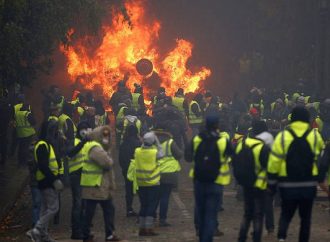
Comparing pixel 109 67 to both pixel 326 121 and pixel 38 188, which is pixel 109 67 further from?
pixel 38 188

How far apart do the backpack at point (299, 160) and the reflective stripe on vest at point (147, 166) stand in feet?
11.8

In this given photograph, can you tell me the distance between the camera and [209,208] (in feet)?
41.4

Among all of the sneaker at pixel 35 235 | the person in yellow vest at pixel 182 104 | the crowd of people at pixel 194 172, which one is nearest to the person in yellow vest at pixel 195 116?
the person in yellow vest at pixel 182 104

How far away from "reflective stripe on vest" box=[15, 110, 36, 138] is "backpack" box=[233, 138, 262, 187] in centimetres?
1047

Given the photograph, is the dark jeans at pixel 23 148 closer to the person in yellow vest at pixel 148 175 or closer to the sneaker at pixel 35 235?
the person in yellow vest at pixel 148 175

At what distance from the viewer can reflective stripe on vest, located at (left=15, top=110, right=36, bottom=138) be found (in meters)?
22.5

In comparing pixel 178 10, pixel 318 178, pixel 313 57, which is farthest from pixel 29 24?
pixel 178 10

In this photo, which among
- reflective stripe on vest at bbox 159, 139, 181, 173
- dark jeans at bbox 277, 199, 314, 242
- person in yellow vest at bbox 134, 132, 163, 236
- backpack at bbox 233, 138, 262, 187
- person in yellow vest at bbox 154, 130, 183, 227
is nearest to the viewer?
dark jeans at bbox 277, 199, 314, 242

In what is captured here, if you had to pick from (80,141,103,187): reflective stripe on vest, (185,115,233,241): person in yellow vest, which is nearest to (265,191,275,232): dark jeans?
(185,115,233,241): person in yellow vest

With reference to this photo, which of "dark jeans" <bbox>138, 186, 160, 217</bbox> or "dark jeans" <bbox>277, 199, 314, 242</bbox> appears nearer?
"dark jeans" <bbox>277, 199, 314, 242</bbox>

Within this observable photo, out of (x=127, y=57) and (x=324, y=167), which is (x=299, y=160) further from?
(x=127, y=57)

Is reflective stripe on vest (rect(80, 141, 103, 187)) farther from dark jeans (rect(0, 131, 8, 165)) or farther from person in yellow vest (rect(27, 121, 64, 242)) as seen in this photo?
dark jeans (rect(0, 131, 8, 165))

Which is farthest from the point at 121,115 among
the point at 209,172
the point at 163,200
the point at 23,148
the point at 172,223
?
the point at 209,172

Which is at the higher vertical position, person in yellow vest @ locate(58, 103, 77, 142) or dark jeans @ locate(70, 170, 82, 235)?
person in yellow vest @ locate(58, 103, 77, 142)
